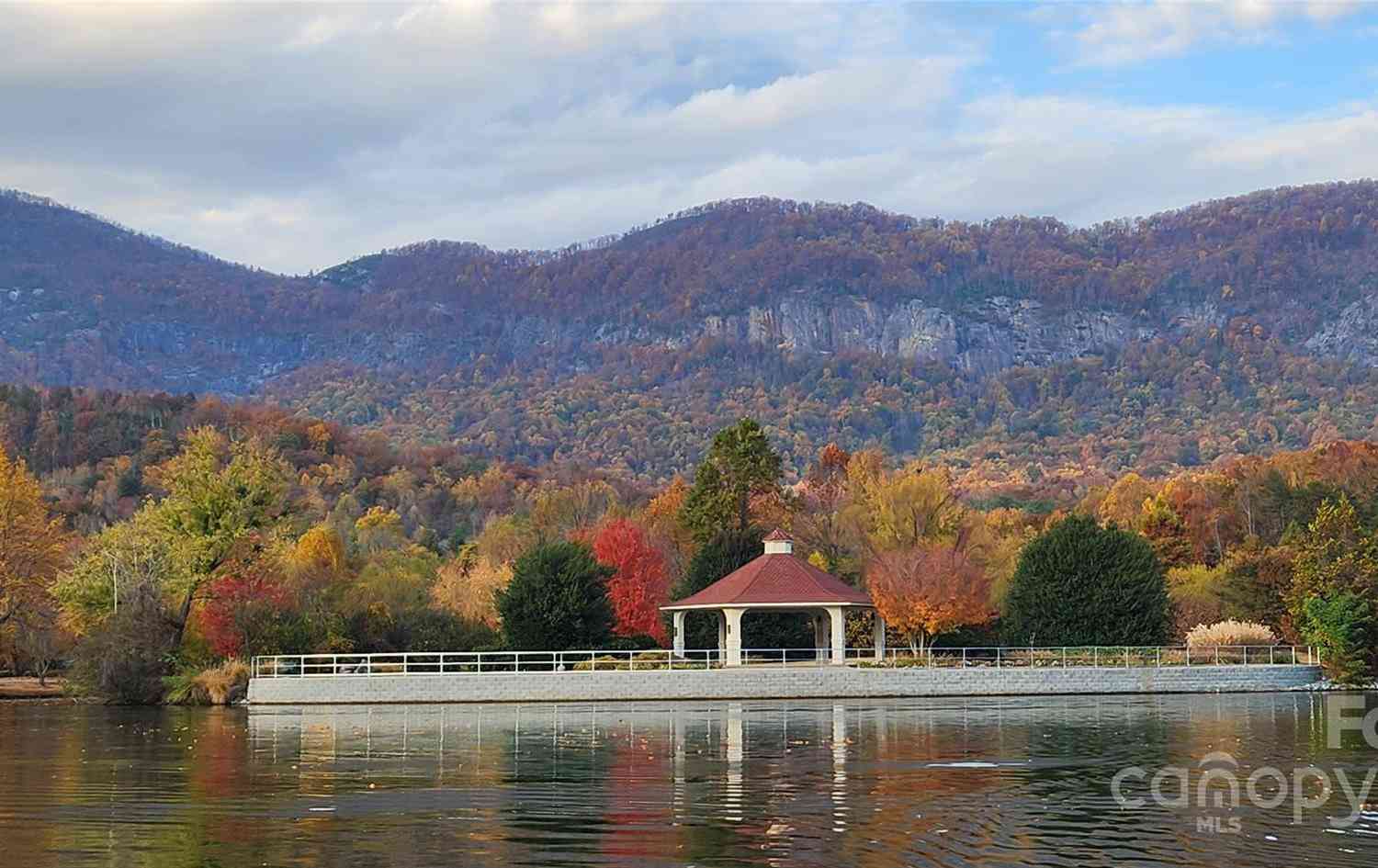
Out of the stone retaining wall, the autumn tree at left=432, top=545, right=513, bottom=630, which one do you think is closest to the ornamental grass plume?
the stone retaining wall

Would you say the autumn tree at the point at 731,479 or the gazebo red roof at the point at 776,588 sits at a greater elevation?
the autumn tree at the point at 731,479

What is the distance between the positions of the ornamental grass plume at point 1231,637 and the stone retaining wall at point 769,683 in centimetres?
385

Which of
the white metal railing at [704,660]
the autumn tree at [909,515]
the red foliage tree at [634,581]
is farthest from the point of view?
the autumn tree at [909,515]

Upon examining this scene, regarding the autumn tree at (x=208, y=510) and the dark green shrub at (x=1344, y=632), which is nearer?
the dark green shrub at (x=1344, y=632)

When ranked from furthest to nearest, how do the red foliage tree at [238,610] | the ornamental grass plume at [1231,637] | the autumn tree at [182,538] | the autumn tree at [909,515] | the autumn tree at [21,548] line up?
1. the autumn tree at [909,515]
2. the autumn tree at [21,548]
3. the ornamental grass plume at [1231,637]
4. the autumn tree at [182,538]
5. the red foliage tree at [238,610]

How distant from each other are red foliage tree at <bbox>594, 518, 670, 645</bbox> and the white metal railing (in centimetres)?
616

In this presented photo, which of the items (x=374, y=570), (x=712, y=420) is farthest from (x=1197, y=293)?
(x=374, y=570)

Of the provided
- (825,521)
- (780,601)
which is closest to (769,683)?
(780,601)

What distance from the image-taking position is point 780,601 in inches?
2251

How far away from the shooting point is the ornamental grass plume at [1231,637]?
59406 mm

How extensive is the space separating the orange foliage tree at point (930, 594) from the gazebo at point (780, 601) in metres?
1.67

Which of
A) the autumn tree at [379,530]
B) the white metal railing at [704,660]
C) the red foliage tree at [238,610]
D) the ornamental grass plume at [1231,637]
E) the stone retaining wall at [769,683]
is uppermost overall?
the autumn tree at [379,530]

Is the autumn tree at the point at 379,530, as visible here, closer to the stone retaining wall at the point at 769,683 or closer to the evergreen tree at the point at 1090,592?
the stone retaining wall at the point at 769,683

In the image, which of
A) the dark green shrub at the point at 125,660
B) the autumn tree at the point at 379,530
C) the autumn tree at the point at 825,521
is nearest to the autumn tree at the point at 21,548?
the dark green shrub at the point at 125,660
